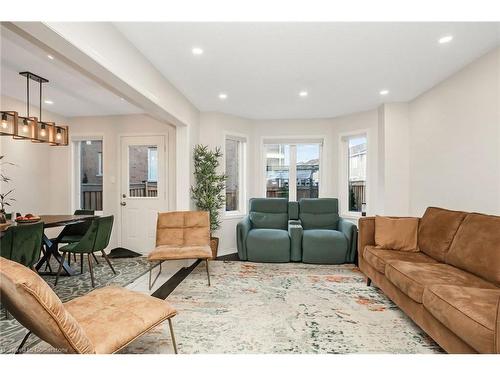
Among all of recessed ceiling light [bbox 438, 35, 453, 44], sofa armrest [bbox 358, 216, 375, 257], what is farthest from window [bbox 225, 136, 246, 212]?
recessed ceiling light [bbox 438, 35, 453, 44]

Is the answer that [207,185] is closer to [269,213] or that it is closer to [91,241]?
[269,213]

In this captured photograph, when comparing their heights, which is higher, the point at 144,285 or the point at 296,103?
the point at 296,103

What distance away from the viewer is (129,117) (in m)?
4.75

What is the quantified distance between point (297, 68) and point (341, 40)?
2.12 feet

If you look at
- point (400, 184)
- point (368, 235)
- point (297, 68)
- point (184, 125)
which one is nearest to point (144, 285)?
point (184, 125)

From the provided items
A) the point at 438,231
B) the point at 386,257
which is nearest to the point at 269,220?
the point at 386,257

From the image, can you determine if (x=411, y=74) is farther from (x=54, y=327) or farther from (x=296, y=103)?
(x=54, y=327)

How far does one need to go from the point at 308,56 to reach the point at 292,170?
9.39ft

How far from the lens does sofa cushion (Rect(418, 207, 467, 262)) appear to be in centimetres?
256

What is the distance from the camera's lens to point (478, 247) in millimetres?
2186

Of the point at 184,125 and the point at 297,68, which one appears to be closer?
the point at 297,68

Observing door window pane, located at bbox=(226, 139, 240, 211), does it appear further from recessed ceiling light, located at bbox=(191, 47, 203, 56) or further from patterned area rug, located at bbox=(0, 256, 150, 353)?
recessed ceiling light, located at bbox=(191, 47, 203, 56)

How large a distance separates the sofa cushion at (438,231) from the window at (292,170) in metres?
2.47
